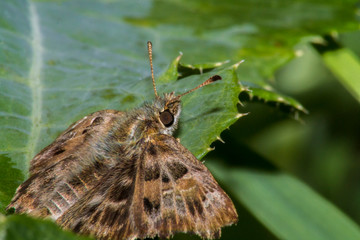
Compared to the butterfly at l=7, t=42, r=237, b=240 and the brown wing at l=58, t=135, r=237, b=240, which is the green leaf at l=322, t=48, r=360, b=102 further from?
the brown wing at l=58, t=135, r=237, b=240

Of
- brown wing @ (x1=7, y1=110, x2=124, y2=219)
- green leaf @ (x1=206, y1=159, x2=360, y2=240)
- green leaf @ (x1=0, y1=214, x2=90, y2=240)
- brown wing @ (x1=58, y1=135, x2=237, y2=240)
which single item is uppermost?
green leaf @ (x1=0, y1=214, x2=90, y2=240)

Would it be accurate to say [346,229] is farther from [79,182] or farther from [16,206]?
[16,206]

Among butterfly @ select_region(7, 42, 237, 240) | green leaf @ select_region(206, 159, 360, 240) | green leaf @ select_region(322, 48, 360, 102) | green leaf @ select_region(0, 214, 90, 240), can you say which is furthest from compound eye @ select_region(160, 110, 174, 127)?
green leaf @ select_region(322, 48, 360, 102)

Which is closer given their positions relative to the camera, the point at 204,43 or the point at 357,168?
the point at 204,43

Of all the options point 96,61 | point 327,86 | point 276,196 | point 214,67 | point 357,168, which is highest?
point 96,61

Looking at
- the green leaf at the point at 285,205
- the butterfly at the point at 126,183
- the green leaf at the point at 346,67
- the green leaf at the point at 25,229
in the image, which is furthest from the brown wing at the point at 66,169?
the green leaf at the point at 346,67

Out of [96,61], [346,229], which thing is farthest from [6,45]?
[346,229]

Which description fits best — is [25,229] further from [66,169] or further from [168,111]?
[168,111]
